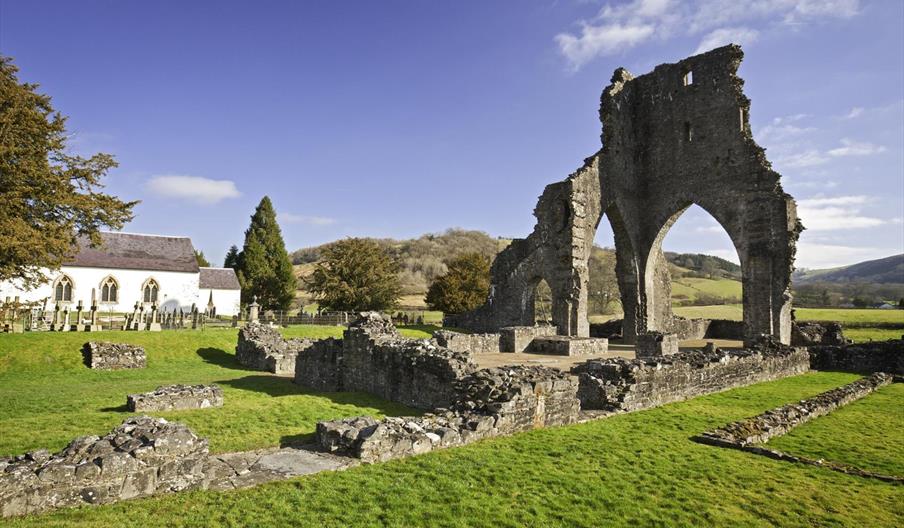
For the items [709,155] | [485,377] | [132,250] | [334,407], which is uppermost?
[709,155]

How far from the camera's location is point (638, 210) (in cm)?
3169

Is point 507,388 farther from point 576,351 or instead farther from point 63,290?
point 63,290

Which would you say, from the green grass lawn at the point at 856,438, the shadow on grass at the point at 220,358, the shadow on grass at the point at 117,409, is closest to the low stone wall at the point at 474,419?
the green grass lawn at the point at 856,438

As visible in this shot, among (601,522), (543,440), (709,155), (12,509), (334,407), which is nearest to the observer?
(12,509)

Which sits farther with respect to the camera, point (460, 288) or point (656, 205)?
point (460, 288)

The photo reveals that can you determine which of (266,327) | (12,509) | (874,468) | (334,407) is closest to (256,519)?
(12,509)

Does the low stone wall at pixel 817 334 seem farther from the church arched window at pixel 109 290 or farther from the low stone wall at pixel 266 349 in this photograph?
the church arched window at pixel 109 290

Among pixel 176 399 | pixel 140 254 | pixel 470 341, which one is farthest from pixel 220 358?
pixel 140 254

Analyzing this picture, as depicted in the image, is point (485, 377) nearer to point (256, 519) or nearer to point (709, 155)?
point (256, 519)

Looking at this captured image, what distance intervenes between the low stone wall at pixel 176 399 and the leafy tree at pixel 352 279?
87.9ft

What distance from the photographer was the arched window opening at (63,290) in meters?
40.5

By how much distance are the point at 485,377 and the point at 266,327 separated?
15.8m

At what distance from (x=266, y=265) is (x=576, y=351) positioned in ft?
125

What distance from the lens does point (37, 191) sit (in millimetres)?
16625
